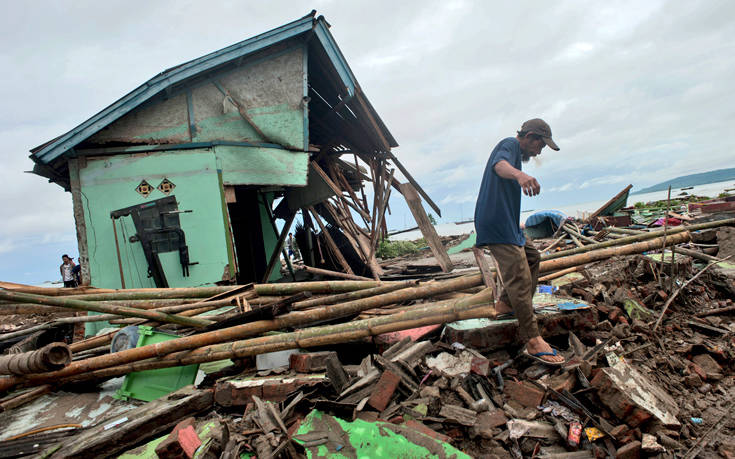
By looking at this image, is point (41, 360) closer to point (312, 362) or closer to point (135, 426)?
point (135, 426)

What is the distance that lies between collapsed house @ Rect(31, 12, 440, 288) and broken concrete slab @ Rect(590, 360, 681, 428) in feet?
17.8

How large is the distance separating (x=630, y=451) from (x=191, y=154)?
21.4 feet

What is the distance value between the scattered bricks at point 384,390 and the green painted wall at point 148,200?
441cm

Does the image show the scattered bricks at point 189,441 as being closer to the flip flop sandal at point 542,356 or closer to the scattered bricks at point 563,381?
the scattered bricks at point 563,381

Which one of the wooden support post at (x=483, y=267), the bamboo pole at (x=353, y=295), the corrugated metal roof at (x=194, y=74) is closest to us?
the wooden support post at (x=483, y=267)

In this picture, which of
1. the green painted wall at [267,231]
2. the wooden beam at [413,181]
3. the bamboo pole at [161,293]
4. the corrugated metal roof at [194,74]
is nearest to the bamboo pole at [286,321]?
the bamboo pole at [161,293]

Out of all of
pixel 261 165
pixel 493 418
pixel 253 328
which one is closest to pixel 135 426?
pixel 253 328

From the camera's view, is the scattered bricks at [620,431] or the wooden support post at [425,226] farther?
the wooden support post at [425,226]

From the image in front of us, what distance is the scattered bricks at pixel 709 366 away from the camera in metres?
2.76

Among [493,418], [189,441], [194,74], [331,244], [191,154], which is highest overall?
[194,74]

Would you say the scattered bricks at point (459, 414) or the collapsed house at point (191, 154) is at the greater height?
the collapsed house at point (191, 154)

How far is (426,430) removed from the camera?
205 cm

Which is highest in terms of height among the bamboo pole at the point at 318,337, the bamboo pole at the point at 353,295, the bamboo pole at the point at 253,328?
the bamboo pole at the point at 353,295

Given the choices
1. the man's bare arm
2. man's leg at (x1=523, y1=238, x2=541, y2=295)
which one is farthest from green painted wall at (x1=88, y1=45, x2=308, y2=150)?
man's leg at (x1=523, y1=238, x2=541, y2=295)
